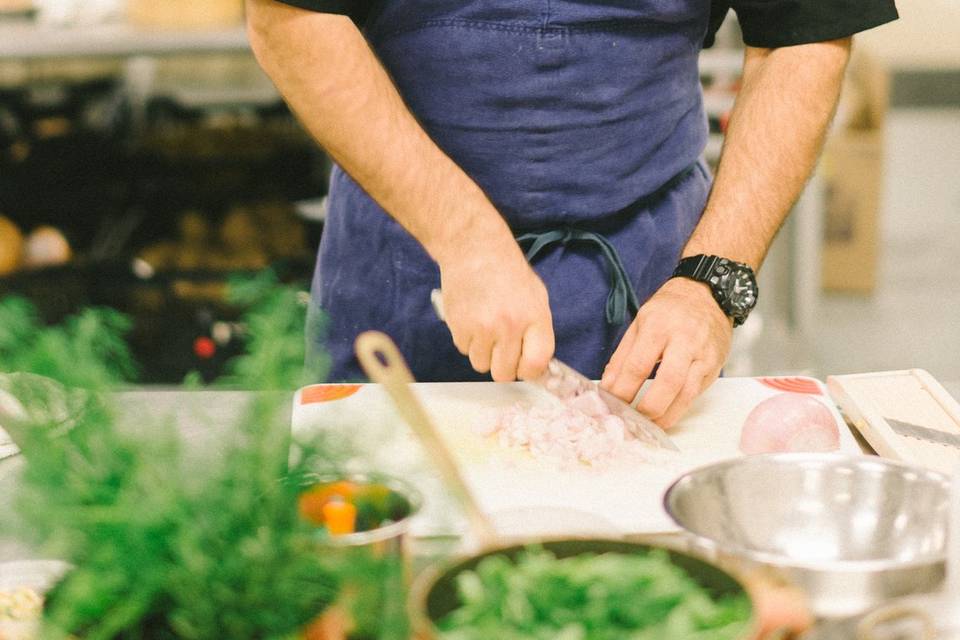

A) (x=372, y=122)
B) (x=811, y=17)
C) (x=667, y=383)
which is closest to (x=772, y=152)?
(x=811, y=17)

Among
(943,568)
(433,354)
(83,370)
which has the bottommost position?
(433,354)

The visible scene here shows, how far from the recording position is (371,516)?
679 mm

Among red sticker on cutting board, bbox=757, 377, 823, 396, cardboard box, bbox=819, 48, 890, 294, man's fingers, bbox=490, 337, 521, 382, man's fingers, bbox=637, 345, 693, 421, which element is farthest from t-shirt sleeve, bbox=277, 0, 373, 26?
cardboard box, bbox=819, 48, 890, 294

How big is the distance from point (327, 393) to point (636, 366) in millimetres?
355

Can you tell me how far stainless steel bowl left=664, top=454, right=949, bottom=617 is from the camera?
2.57ft

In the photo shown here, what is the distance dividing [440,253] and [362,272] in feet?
0.78

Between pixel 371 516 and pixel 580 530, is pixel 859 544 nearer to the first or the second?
pixel 580 530

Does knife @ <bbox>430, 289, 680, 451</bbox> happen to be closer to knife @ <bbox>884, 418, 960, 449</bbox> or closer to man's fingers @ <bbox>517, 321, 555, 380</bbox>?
man's fingers @ <bbox>517, 321, 555, 380</bbox>

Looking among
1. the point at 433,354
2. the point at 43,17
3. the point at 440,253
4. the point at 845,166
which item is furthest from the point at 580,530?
the point at 845,166

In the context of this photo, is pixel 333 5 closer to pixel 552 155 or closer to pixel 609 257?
pixel 552 155

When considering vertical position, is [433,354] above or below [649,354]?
below

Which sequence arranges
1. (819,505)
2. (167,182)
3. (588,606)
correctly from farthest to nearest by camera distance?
(167,182) → (819,505) → (588,606)

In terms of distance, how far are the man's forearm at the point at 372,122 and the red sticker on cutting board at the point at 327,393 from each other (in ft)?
0.62

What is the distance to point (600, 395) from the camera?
1.19 metres
